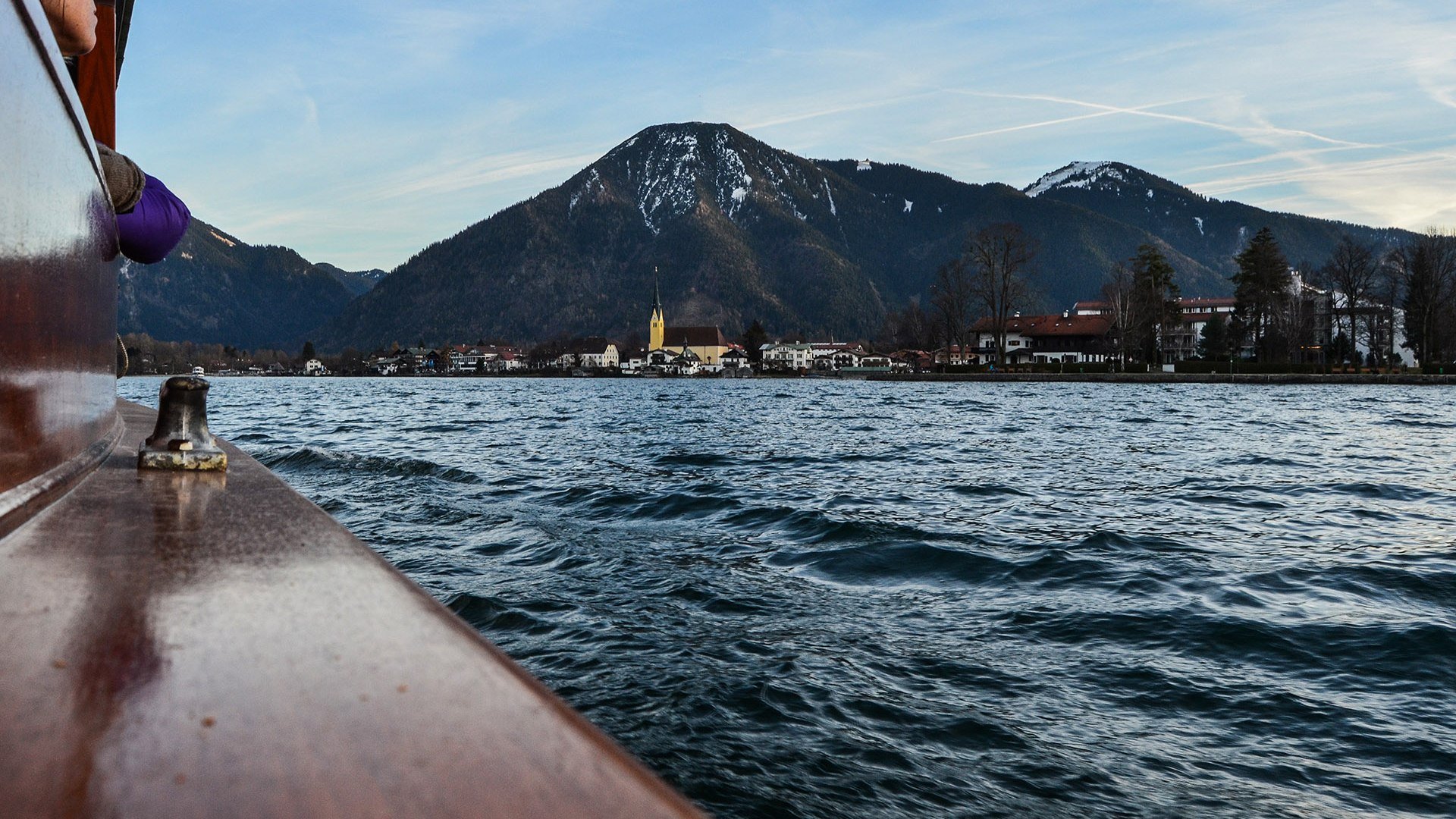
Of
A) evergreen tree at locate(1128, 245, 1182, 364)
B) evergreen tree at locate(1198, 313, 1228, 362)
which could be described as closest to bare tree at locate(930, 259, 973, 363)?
evergreen tree at locate(1128, 245, 1182, 364)

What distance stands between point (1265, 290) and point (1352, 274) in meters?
6.02

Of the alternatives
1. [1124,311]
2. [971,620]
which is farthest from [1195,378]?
[971,620]

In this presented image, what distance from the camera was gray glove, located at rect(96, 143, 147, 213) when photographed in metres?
3.68

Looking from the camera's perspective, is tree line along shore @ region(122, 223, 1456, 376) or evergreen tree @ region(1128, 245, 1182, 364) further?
evergreen tree @ region(1128, 245, 1182, 364)

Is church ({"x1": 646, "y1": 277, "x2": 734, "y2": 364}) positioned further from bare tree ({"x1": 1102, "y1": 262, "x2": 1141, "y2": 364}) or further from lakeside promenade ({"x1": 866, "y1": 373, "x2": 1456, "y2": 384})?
bare tree ({"x1": 1102, "y1": 262, "x2": 1141, "y2": 364})

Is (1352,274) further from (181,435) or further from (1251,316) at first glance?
(181,435)

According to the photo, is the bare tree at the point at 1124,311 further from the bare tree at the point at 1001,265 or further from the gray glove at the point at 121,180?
the gray glove at the point at 121,180

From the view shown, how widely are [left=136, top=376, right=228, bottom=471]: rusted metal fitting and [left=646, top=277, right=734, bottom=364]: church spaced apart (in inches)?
6325

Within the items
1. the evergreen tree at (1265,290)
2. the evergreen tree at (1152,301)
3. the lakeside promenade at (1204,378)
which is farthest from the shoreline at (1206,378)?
the evergreen tree at (1265,290)

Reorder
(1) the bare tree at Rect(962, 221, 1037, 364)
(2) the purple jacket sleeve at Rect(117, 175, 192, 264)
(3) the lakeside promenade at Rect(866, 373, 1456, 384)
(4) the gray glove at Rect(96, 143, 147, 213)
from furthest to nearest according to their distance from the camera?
(1) the bare tree at Rect(962, 221, 1037, 364) < (3) the lakeside promenade at Rect(866, 373, 1456, 384) < (2) the purple jacket sleeve at Rect(117, 175, 192, 264) < (4) the gray glove at Rect(96, 143, 147, 213)

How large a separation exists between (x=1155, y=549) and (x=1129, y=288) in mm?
77148

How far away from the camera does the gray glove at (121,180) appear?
3684 millimetres

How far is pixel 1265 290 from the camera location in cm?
7481

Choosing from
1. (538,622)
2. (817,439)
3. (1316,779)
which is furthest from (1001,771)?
(817,439)
